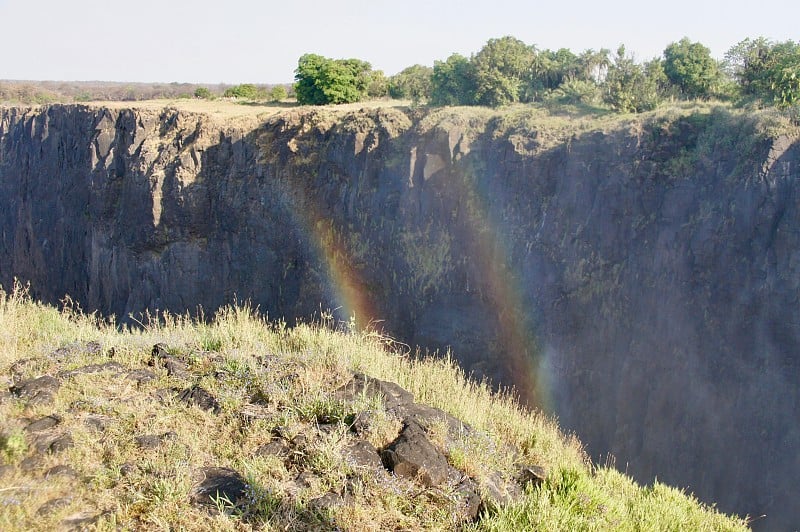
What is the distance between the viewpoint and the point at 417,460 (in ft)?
14.6

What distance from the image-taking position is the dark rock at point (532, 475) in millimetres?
4771

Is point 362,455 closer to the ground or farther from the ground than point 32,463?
farther from the ground

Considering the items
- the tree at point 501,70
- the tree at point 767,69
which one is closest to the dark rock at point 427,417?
the tree at point 767,69

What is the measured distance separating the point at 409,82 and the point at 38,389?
79.0 feet

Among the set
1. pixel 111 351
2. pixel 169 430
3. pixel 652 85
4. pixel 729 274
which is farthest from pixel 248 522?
pixel 652 85

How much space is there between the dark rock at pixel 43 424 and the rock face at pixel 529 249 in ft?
31.2

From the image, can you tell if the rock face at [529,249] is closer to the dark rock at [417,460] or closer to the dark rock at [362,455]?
the dark rock at [417,460]

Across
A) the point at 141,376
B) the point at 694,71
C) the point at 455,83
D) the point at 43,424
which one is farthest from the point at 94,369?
the point at 694,71

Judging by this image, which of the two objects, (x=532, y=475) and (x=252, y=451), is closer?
(x=252, y=451)

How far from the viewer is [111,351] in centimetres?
629

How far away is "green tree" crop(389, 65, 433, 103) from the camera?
25016 millimetres

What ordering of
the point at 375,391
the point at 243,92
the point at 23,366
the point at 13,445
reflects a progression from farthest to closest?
the point at 243,92
the point at 23,366
the point at 375,391
the point at 13,445

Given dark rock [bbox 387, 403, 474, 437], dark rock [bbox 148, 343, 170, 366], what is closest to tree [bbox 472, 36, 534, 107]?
dark rock [bbox 148, 343, 170, 366]

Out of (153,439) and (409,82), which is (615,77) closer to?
(409,82)
